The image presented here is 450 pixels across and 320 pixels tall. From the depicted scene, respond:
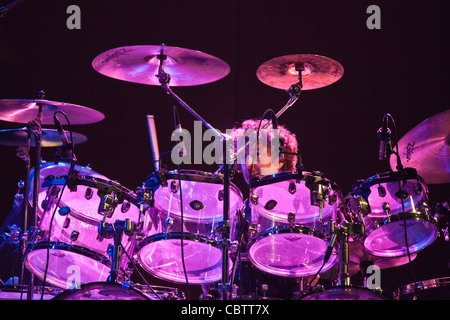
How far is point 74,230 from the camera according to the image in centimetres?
318

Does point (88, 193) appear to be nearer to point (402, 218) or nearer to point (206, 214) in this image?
point (206, 214)

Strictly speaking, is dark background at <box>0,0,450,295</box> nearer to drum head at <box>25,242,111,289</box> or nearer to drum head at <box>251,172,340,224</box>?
drum head at <box>251,172,340,224</box>

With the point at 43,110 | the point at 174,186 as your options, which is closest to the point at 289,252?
the point at 174,186

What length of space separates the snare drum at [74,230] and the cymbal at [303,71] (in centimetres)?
106

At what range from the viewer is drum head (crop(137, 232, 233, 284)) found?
2969 millimetres

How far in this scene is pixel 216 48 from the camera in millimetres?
4387

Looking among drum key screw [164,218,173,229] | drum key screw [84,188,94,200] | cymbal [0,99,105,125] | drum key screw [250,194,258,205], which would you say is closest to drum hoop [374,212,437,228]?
drum key screw [250,194,258,205]

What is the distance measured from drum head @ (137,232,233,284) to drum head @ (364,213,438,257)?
30.7 inches

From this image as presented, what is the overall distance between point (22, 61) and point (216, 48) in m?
1.42

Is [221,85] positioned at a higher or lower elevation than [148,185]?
higher
